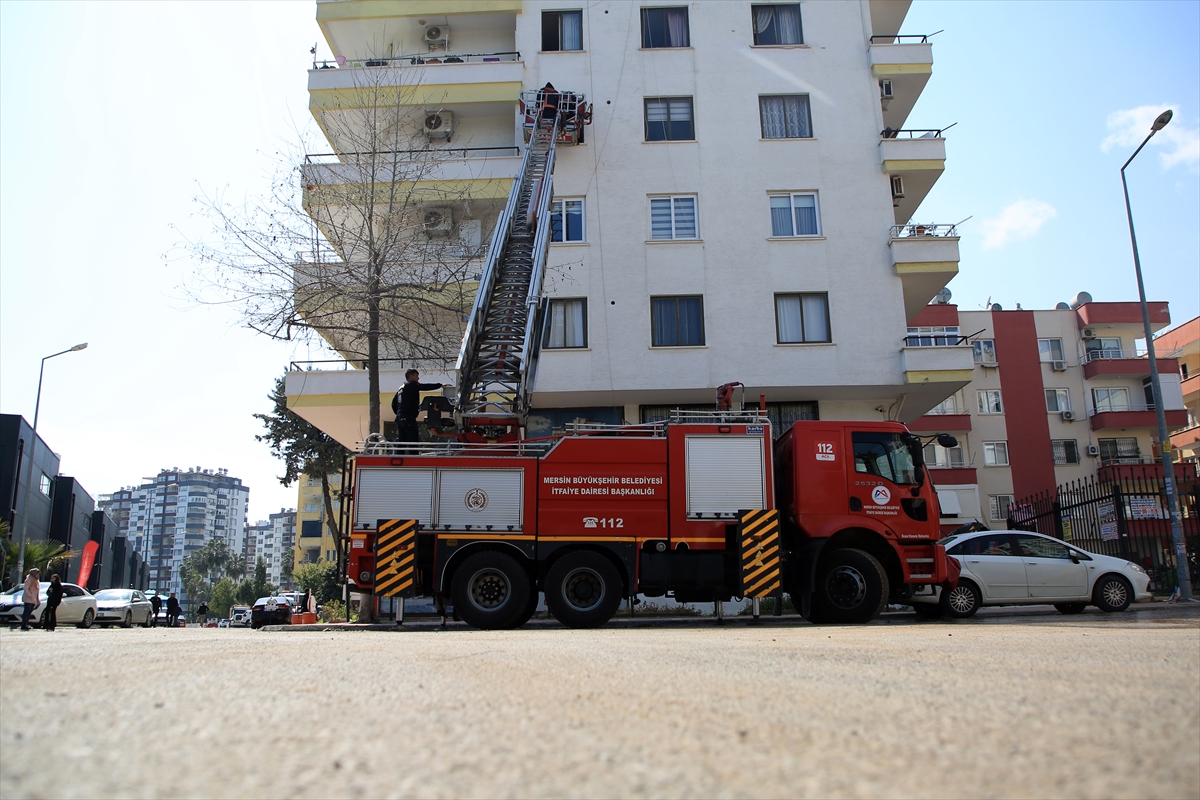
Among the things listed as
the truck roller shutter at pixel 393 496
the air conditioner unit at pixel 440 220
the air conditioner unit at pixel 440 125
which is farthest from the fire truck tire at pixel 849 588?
the air conditioner unit at pixel 440 125

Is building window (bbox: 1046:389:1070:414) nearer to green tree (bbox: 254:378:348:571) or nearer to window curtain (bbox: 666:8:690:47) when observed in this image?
window curtain (bbox: 666:8:690:47)

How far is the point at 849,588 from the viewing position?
12.4 meters

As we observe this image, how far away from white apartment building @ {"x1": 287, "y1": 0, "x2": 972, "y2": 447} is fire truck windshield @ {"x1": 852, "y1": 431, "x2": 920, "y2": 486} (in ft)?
30.0

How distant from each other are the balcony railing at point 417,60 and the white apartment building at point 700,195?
8 centimetres

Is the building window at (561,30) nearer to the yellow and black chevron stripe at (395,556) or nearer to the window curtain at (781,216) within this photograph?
the window curtain at (781,216)

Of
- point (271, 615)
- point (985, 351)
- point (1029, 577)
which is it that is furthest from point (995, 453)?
point (271, 615)

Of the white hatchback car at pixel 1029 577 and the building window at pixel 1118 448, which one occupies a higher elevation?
the building window at pixel 1118 448

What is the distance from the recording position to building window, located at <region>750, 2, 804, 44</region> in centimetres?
2472

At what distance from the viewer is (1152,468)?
35750 millimetres

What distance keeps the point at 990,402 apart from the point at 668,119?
24.0 metres

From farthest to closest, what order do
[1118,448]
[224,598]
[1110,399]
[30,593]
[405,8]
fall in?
[224,598]
[1110,399]
[1118,448]
[405,8]
[30,593]

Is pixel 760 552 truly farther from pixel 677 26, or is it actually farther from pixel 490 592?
pixel 677 26

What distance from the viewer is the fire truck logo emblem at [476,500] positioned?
1210cm

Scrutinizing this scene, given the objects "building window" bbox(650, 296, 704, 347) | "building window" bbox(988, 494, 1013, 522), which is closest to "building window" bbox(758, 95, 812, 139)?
"building window" bbox(650, 296, 704, 347)
